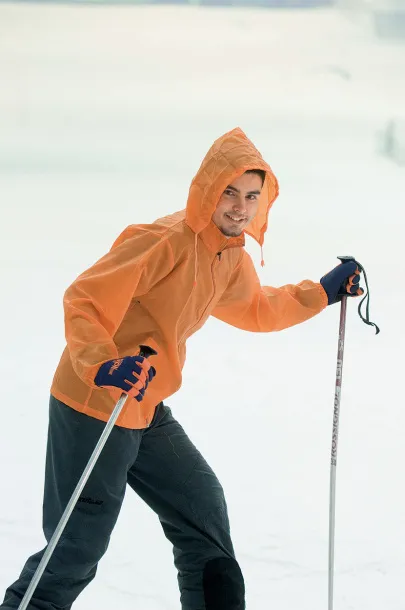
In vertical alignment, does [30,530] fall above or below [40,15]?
below

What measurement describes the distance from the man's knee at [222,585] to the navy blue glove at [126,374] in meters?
0.47

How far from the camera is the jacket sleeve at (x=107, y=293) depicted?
1783 millimetres

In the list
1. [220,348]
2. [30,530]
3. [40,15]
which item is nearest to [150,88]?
[40,15]

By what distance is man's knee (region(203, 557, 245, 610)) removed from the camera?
6.48ft

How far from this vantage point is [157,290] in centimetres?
193

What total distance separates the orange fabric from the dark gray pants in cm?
6

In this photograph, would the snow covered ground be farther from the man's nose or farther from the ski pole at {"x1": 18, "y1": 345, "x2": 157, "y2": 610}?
the man's nose

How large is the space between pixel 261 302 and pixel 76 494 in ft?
2.23

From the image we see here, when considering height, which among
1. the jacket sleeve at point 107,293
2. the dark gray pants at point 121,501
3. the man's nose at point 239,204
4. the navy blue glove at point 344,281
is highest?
the man's nose at point 239,204

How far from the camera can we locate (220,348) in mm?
4523

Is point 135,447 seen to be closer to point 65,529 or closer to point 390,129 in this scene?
point 65,529

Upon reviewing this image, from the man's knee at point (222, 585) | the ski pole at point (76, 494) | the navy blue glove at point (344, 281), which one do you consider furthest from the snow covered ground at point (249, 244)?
the navy blue glove at point (344, 281)

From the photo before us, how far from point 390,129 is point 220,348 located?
3196mm

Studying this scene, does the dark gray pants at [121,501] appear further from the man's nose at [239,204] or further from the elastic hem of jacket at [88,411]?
the man's nose at [239,204]
